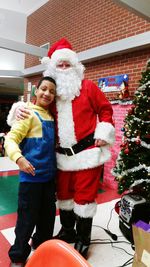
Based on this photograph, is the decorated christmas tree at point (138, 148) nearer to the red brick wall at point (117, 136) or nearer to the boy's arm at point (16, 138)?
the red brick wall at point (117, 136)

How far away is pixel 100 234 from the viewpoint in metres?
2.21

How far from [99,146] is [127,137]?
3.52 feet

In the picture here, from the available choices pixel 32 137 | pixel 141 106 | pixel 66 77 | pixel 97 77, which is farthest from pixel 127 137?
pixel 97 77

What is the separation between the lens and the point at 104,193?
3656mm

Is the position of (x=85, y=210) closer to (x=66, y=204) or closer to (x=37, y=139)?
(x=66, y=204)

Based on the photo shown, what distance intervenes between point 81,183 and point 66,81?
75cm

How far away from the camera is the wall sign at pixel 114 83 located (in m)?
4.05

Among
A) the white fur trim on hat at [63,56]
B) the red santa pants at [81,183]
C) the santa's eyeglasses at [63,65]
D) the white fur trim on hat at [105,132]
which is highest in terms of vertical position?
the white fur trim on hat at [63,56]

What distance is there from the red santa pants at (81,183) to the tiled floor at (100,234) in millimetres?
502

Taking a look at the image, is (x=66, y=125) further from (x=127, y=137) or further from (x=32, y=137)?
(x=127, y=137)

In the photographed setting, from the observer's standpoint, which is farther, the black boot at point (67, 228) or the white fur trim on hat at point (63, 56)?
the black boot at point (67, 228)

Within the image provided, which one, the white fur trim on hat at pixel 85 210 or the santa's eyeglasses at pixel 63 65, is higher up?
the santa's eyeglasses at pixel 63 65

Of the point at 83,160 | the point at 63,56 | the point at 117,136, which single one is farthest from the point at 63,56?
the point at 117,136

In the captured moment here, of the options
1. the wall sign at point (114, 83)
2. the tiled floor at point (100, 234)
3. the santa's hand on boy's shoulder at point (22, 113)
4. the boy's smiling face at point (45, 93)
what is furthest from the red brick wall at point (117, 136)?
the santa's hand on boy's shoulder at point (22, 113)
